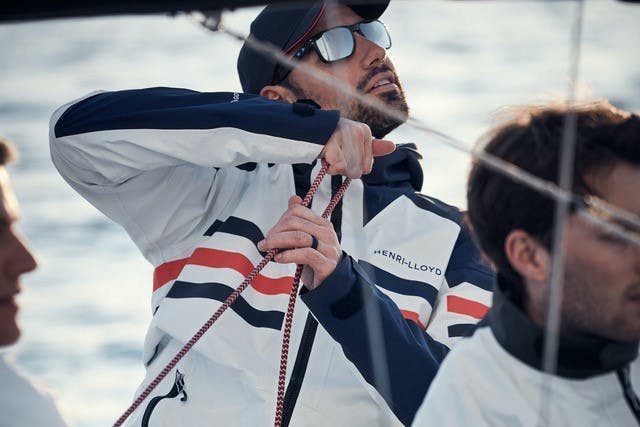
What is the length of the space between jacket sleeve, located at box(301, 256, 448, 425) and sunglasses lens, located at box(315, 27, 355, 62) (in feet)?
2.75

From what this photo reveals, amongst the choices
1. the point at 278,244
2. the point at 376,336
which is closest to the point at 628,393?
the point at 376,336

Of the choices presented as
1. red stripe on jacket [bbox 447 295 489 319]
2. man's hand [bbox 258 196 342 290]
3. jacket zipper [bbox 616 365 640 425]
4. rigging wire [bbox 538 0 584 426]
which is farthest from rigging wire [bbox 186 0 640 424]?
red stripe on jacket [bbox 447 295 489 319]

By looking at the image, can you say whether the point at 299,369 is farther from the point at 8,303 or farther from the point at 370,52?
the point at 370,52

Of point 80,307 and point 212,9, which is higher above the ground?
point 212,9

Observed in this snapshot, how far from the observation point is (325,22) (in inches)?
156

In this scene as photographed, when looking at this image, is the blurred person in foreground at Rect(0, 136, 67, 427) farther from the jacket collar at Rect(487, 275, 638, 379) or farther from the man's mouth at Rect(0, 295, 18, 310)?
the jacket collar at Rect(487, 275, 638, 379)

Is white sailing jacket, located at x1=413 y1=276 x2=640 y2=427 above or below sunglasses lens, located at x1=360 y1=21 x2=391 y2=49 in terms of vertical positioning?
above

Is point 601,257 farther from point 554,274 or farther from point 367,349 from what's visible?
point 367,349

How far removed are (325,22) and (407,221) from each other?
618mm

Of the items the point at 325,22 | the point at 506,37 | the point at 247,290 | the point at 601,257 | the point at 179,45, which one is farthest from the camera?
the point at 179,45

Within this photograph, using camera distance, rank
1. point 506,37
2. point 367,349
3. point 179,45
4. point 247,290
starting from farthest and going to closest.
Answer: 1. point 179,45
2. point 506,37
3. point 247,290
4. point 367,349

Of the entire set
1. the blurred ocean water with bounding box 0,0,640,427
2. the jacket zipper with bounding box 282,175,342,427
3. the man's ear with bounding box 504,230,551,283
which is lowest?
the blurred ocean water with bounding box 0,0,640,427

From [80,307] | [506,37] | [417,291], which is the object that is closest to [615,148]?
[417,291]

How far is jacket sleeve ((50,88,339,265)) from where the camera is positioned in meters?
3.28
